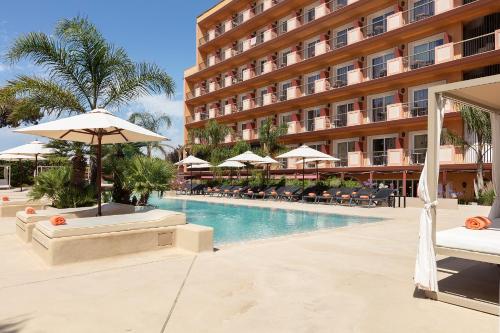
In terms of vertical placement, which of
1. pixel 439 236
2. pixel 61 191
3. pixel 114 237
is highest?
pixel 61 191

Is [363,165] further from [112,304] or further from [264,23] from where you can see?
[112,304]

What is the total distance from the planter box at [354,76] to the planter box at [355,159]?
5.31 m

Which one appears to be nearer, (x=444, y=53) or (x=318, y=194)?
(x=318, y=194)

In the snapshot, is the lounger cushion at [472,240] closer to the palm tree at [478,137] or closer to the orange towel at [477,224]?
the orange towel at [477,224]

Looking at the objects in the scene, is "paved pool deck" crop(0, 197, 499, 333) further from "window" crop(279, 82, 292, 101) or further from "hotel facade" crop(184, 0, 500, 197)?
"window" crop(279, 82, 292, 101)

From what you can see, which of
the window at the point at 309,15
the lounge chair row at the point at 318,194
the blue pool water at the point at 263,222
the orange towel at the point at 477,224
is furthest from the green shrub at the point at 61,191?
the window at the point at 309,15

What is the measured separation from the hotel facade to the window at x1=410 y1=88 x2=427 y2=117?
0.22 feet

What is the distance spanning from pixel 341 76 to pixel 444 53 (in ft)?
27.9

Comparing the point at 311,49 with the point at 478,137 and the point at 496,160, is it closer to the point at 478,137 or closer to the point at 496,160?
the point at 478,137

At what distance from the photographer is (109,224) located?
6.42m

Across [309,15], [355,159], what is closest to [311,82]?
[309,15]

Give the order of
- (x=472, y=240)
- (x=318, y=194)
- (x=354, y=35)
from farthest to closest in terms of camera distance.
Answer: (x=354, y=35) < (x=318, y=194) < (x=472, y=240)

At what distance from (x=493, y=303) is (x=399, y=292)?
961 mm

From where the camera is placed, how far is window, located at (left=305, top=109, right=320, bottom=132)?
32.2 meters
